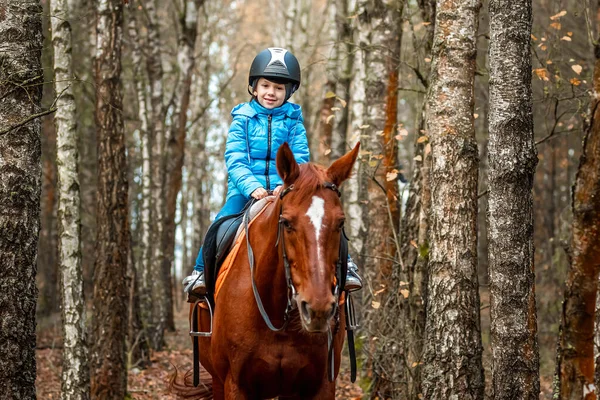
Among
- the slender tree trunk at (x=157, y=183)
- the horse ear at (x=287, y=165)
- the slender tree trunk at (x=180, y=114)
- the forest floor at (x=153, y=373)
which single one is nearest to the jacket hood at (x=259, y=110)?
the horse ear at (x=287, y=165)

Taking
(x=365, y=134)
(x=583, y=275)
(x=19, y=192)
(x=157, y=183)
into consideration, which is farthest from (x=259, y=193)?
(x=157, y=183)

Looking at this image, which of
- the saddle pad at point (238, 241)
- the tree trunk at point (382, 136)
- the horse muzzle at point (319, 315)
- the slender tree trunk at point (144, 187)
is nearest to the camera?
the horse muzzle at point (319, 315)

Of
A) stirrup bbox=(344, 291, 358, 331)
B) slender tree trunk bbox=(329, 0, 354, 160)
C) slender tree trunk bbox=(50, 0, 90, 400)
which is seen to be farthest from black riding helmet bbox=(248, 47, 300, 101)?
slender tree trunk bbox=(329, 0, 354, 160)

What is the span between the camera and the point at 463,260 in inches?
253

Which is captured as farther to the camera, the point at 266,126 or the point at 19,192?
the point at 266,126

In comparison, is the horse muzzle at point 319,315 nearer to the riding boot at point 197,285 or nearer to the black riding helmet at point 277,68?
the riding boot at point 197,285

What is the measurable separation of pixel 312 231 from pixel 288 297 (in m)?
0.79

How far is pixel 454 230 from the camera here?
21.1ft

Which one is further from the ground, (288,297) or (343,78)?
(343,78)

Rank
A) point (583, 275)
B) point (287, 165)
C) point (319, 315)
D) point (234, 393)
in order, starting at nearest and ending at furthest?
1. point (583, 275)
2. point (319, 315)
3. point (287, 165)
4. point (234, 393)

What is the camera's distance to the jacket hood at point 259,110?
6.63m

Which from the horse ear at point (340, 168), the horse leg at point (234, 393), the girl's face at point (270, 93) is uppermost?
the girl's face at point (270, 93)

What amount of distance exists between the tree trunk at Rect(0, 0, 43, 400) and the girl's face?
75.8 inches

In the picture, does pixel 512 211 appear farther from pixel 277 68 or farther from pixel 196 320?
pixel 196 320
